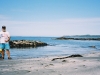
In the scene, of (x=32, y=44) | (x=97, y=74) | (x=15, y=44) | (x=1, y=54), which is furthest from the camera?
(x=32, y=44)

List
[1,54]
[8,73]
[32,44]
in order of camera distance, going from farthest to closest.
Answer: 1. [32,44]
2. [1,54]
3. [8,73]

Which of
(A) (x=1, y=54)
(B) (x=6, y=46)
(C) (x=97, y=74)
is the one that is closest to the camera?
(C) (x=97, y=74)

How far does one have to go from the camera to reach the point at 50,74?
19.5 feet

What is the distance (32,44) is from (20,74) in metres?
36.1

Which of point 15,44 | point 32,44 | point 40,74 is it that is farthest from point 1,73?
point 32,44

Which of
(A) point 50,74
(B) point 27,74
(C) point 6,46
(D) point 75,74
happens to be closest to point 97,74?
(D) point 75,74

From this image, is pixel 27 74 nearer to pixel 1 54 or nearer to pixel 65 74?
pixel 65 74

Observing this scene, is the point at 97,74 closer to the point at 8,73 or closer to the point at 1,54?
the point at 8,73

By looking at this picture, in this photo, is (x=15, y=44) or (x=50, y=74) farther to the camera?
(x=15, y=44)

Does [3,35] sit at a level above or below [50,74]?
above

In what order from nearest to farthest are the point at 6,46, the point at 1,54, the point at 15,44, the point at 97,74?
the point at 97,74, the point at 6,46, the point at 1,54, the point at 15,44

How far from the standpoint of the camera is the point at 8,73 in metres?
6.30

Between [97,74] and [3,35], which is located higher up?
[3,35]

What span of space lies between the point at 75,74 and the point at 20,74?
1723 mm
